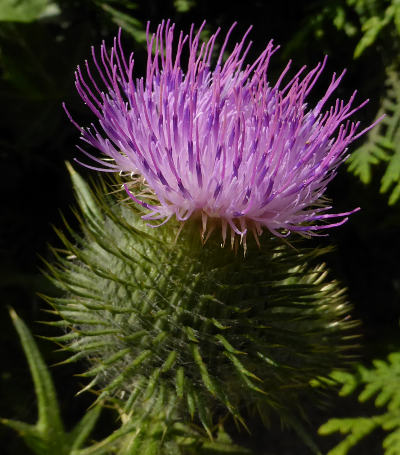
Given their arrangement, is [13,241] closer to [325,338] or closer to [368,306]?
[325,338]

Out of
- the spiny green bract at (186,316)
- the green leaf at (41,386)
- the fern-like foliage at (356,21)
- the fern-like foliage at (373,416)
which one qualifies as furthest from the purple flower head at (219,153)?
the fern-like foliage at (373,416)

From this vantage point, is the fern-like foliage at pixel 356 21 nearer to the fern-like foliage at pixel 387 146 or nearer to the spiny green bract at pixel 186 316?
the fern-like foliage at pixel 387 146

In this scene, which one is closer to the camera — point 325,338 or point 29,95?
point 325,338

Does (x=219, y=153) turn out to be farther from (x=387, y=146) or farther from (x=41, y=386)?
(x=387, y=146)

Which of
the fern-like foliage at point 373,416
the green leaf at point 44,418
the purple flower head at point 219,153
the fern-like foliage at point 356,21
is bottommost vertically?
the fern-like foliage at point 373,416

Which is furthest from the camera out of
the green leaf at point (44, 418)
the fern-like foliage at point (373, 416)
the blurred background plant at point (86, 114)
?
the blurred background plant at point (86, 114)

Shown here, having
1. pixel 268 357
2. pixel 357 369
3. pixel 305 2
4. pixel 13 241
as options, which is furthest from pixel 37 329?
pixel 305 2

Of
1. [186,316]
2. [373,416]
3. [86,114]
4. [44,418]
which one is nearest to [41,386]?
[44,418]
